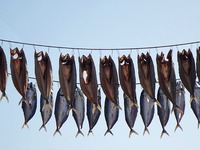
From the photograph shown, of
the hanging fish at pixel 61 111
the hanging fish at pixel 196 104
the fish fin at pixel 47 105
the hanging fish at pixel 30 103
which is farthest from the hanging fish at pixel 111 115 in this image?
the hanging fish at pixel 196 104

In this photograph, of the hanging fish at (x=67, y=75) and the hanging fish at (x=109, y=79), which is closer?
the hanging fish at (x=67, y=75)

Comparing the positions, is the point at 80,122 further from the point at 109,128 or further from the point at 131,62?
the point at 131,62

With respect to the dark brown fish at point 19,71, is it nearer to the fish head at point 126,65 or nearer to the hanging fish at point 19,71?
the hanging fish at point 19,71

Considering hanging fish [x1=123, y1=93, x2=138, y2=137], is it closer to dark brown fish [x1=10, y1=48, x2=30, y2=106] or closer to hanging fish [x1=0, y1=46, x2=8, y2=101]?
dark brown fish [x1=10, y1=48, x2=30, y2=106]

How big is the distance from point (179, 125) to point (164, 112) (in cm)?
40

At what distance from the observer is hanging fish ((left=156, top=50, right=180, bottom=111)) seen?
27.8 ft

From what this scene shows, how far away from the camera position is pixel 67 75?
8.47m

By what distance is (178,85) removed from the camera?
998cm

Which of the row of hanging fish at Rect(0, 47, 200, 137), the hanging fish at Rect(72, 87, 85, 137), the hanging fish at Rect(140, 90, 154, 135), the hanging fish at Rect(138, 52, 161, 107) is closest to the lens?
the row of hanging fish at Rect(0, 47, 200, 137)

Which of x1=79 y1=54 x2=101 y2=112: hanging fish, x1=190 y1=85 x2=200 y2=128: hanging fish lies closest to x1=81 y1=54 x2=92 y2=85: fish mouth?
x1=79 y1=54 x2=101 y2=112: hanging fish

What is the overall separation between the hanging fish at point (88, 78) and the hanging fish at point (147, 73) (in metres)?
0.83

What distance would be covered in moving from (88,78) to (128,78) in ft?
2.33

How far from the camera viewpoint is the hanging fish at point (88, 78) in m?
8.38

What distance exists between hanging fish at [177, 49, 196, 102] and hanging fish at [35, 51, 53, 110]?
91.6 inches
